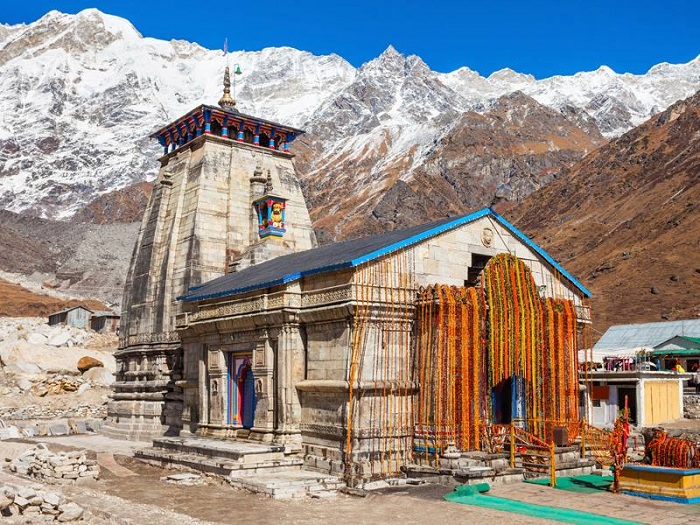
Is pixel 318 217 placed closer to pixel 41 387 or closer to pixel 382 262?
pixel 41 387

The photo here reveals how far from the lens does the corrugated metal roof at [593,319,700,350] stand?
1952 inches

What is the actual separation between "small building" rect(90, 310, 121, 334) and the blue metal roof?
50.7 meters

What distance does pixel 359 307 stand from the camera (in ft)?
67.0

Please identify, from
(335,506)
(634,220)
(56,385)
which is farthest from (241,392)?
(634,220)

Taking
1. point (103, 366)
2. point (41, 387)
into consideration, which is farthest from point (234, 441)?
point (103, 366)

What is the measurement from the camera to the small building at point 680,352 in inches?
1748

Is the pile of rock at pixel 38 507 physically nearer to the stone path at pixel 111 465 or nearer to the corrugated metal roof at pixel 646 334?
the stone path at pixel 111 465

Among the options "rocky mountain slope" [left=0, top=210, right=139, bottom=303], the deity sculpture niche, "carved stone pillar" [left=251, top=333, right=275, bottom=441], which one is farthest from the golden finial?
"rocky mountain slope" [left=0, top=210, right=139, bottom=303]

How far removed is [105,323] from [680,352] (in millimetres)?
54192

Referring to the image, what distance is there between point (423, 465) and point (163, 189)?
18.9 m

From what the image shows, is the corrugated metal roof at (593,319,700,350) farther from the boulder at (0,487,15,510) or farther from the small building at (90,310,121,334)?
the small building at (90,310,121,334)

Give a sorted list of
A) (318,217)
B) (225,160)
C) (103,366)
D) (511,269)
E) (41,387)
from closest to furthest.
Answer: (511,269) < (225,160) < (41,387) < (103,366) < (318,217)

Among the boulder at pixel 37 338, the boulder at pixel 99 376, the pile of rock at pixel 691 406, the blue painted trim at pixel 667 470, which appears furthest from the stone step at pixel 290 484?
the boulder at pixel 37 338

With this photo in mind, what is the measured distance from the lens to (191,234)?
30922 millimetres
